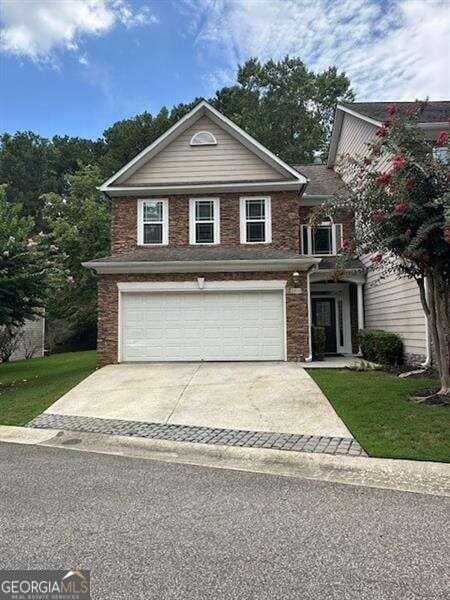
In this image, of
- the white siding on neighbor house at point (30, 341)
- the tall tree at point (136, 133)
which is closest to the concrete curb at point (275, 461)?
the white siding on neighbor house at point (30, 341)

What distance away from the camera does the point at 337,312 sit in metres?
17.5

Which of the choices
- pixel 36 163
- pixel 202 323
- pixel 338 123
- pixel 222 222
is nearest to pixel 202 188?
pixel 222 222

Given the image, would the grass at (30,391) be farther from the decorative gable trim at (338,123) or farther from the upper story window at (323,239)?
the decorative gable trim at (338,123)

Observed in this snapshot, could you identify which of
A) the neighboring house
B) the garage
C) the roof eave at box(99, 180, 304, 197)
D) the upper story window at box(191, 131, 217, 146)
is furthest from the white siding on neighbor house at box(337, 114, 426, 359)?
the upper story window at box(191, 131, 217, 146)

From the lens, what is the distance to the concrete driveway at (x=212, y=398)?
8.09 m

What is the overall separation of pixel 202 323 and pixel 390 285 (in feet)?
19.3

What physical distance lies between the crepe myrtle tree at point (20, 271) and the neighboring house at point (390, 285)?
8.57 metres

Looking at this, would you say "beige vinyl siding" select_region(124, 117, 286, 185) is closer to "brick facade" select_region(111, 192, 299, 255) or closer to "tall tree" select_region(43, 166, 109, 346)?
"brick facade" select_region(111, 192, 299, 255)

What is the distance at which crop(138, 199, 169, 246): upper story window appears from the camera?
15825 millimetres

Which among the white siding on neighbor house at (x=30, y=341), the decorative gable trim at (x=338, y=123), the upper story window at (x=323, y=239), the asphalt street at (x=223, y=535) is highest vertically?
the decorative gable trim at (x=338, y=123)

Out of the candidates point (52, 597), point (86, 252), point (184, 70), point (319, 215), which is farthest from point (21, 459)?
point (86, 252)

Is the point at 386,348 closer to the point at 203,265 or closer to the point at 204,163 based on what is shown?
the point at 203,265

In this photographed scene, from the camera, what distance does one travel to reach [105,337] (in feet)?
46.6

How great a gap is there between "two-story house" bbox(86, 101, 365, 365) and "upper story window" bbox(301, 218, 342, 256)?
0.12 feet
